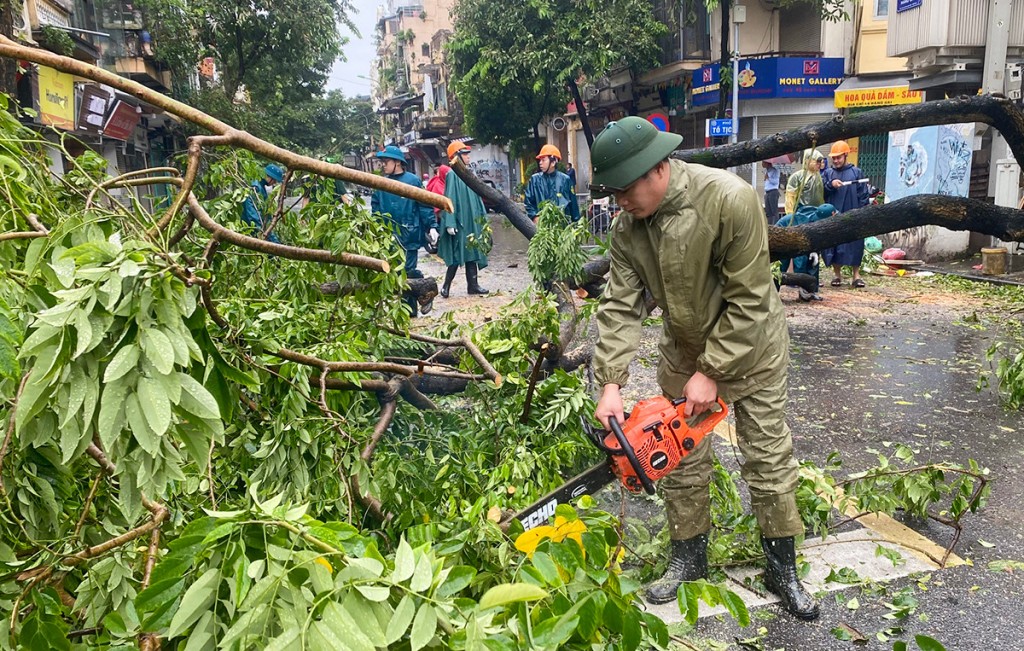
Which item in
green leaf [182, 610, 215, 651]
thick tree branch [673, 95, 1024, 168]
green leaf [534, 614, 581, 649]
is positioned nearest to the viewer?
green leaf [182, 610, 215, 651]

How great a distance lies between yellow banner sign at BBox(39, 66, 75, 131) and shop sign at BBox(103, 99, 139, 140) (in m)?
1.54

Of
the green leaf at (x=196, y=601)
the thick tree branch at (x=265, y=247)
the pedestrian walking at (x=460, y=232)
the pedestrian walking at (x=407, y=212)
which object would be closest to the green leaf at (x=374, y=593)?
the green leaf at (x=196, y=601)

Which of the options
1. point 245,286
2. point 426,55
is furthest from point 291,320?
point 426,55

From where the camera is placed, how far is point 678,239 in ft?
8.79

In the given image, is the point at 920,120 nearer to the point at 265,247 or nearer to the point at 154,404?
the point at 265,247

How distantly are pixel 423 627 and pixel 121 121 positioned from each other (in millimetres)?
17979

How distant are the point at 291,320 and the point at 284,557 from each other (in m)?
1.85

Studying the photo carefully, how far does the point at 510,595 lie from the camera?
4.24 ft

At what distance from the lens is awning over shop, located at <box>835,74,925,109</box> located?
17.5 meters

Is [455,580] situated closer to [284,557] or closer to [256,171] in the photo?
[284,557]


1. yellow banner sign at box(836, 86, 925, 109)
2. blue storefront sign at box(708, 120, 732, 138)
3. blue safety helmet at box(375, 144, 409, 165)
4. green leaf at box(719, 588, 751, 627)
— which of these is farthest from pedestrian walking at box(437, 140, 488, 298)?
yellow banner sign at box(836, 86, 925, 109)

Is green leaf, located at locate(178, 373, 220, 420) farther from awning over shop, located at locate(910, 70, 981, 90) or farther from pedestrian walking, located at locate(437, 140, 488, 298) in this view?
awning over shop, located at locate(910, 70, 981, 90)

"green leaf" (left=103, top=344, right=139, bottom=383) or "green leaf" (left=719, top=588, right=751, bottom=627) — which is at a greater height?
"green leaf" (left=103, top=344, right=139, bottom=383)

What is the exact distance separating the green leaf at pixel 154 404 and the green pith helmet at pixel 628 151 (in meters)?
1.86
